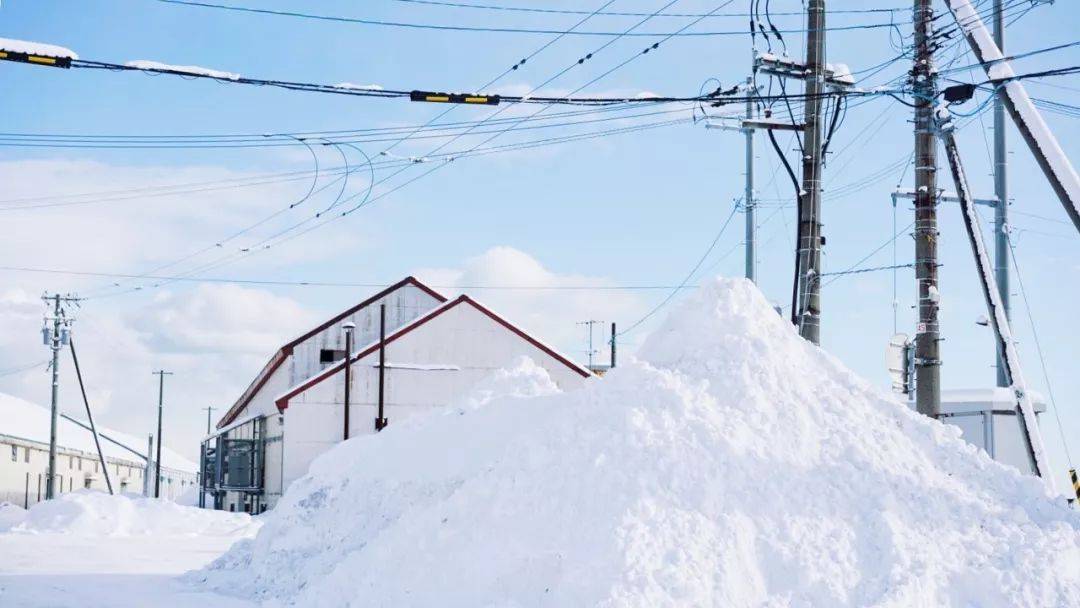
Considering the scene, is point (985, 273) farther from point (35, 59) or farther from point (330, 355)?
point (330, 355)

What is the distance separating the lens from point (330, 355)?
41.4 meters


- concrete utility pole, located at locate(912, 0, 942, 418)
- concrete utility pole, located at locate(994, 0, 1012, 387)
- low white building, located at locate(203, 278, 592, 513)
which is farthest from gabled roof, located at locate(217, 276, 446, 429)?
concrete utility pole, located at locate(912, 0, 942, 418)

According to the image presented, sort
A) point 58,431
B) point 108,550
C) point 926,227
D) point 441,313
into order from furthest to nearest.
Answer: point 58,431
point 441,313
point 108,550
point 926,227

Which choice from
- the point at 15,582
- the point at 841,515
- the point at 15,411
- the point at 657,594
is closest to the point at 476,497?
the point at 657,594

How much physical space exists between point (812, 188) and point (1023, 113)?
3332 mm

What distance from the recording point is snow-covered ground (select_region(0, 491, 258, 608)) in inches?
594

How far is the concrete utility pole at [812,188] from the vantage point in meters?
16.6

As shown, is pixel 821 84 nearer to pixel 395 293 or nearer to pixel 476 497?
pixel 476 497

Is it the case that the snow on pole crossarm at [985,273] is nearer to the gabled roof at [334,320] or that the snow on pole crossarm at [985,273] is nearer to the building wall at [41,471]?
the gabled roof at [334,320]

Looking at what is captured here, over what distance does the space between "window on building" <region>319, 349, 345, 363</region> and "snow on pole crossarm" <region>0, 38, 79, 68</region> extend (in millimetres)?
26646

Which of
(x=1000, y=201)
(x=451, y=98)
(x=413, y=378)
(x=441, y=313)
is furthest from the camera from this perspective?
(x=441, y=313)

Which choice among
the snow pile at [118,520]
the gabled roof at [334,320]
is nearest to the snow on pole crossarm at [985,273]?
the snow pile at [118,520]

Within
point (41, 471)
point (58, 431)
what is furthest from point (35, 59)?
point (58, 431)

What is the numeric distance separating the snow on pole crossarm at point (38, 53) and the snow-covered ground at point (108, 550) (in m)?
7.49
